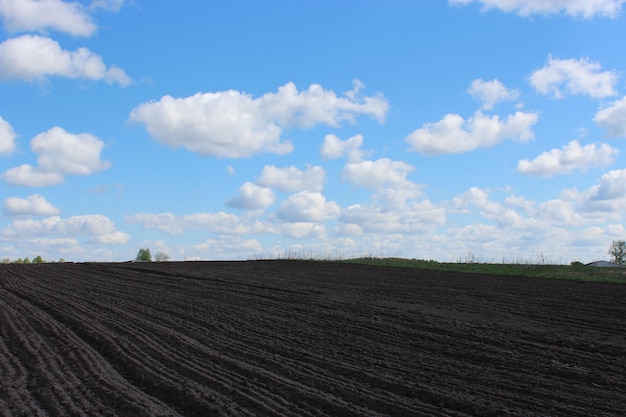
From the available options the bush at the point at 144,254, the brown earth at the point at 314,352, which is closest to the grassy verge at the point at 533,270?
the brown earth at the point at 314,352

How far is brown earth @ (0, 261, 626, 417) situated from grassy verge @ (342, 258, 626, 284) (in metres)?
3.83

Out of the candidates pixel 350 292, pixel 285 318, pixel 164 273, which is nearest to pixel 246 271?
pixel 164 273

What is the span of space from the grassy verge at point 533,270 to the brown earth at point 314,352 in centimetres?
383

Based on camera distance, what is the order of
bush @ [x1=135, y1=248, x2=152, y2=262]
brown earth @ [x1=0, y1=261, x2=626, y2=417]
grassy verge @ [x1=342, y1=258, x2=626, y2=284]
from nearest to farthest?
1. brown earth @ [x1=0, y1=261, x2=626, y2=417]
2. grassy verge @ [x1=342, y1=258, x2=626, y2=284]
3. bush @ [x1=135, y1=248, x2=152, y2=262]

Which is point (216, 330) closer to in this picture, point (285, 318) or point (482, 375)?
point (285, 318)

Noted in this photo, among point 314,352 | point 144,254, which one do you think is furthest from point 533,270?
point 144,254

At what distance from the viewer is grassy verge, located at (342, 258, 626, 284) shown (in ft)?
80.1

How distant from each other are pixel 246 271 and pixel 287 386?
2149 centimetres

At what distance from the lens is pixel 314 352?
10.5 metres

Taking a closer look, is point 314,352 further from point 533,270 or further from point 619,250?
point 619,250

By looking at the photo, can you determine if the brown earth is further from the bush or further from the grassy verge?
the bush

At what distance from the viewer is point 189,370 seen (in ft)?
29.9

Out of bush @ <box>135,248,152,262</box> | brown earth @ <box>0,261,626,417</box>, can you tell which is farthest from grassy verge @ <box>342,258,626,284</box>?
bush @ <box>135,248,152,262</box>

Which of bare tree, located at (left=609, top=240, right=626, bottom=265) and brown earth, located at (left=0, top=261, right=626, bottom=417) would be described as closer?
brown earth, located at (left=0, top=261, right=626, bottom=417)
